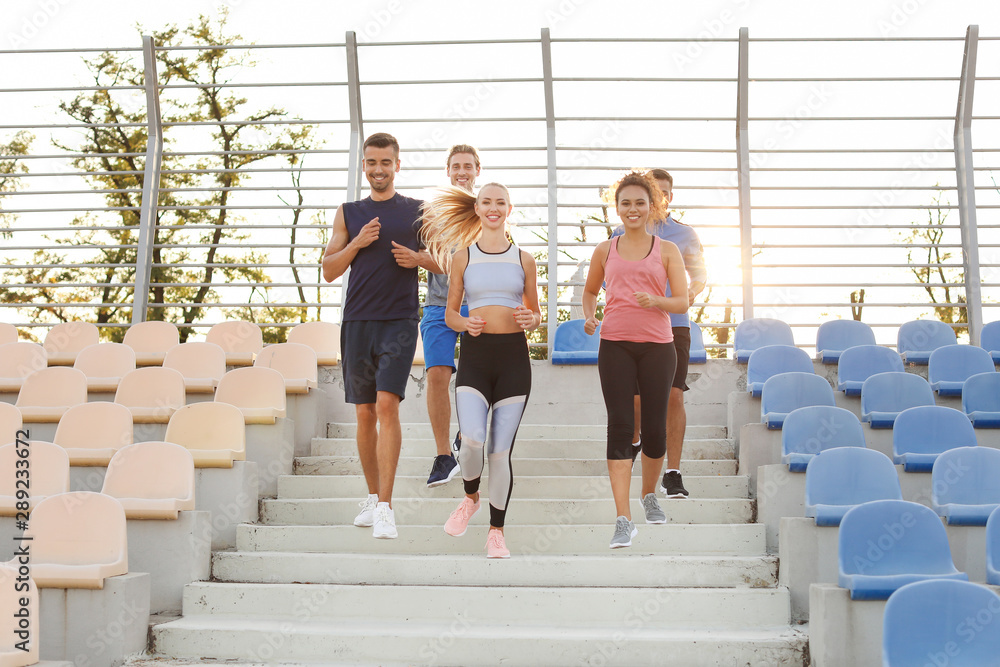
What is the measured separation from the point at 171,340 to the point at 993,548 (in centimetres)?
512

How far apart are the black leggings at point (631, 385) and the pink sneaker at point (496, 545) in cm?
58

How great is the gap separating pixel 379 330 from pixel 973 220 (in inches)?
191

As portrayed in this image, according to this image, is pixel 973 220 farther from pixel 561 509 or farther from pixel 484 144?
pixel 561 509

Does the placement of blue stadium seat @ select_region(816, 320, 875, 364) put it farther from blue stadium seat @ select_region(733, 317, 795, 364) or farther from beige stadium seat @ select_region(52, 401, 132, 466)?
beige stadium seat @ select_region(52, 401, 132, 466)

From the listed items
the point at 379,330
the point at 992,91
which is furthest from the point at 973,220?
the point at 379,330

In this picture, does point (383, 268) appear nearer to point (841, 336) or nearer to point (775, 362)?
point (775, 362)

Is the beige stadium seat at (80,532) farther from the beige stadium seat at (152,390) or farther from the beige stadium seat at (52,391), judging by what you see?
the beige stadium seat at (52,391)

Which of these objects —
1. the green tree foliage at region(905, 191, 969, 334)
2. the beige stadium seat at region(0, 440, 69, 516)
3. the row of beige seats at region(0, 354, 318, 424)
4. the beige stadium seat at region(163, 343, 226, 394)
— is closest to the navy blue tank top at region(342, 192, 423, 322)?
the row of beige seats at region(0, 354, 318, 424)

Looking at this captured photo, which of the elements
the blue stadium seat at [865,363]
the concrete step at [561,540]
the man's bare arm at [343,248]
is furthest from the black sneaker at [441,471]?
the blue stadium seat at [865,363]

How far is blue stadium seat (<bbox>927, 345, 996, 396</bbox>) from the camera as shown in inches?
210

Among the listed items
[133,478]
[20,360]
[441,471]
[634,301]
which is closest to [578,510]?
[441,471]

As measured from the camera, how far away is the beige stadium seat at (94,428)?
449 cm

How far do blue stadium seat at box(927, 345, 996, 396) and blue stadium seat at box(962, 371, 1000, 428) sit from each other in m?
0.35

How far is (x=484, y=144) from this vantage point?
6.98 m
